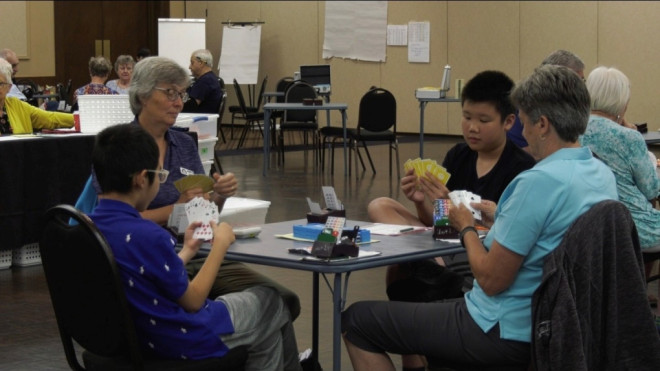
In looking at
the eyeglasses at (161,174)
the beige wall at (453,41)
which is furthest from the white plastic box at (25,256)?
the beige wall at (453,41)

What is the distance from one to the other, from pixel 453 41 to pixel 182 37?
4134mm

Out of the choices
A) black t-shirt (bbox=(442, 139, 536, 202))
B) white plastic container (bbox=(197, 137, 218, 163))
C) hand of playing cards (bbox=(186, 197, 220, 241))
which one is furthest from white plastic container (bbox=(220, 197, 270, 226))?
white plastic container (bbox=(197, 137, 218, 163))

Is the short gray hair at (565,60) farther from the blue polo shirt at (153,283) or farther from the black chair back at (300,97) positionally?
the black chair back at (300,97)

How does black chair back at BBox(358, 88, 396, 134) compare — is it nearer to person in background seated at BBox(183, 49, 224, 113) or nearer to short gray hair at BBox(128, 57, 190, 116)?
person in background seated at BBox(183, 49, 224, 113)

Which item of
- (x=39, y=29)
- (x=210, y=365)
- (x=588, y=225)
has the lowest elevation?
(x=210, y=365)

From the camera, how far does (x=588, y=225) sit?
8.68 feet

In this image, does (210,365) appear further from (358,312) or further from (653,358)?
(653,358)

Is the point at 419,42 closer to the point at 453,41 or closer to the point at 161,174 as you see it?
the point at 453,41

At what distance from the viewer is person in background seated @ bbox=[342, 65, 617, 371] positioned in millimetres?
2695

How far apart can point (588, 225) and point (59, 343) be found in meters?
2.75

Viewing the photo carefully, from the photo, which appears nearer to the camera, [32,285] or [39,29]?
[32,285]

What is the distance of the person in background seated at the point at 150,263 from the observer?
263 centimetres

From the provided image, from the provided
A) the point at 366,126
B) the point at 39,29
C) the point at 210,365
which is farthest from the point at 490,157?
the point at 39,29

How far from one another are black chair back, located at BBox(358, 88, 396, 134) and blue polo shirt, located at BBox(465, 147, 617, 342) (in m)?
8.66
